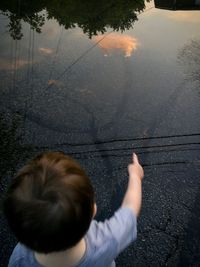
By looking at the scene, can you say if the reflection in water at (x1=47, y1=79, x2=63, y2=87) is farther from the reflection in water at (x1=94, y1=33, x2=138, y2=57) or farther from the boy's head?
the boy's head

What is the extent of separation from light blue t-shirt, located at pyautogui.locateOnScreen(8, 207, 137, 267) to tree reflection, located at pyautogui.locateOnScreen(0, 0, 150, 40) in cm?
486

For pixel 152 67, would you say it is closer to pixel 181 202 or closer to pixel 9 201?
pixel 181 202

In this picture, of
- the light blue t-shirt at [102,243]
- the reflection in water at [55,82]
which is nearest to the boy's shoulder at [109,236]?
the light blue t-shirt at [102,243]

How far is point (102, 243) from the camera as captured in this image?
1566 millimetres

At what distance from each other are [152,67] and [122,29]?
3.71ft

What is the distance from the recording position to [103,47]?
582 cm

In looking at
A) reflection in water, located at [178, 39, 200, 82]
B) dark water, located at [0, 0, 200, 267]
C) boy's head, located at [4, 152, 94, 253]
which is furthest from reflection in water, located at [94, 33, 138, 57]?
boy's head, located at [4, 152, 94, 253]

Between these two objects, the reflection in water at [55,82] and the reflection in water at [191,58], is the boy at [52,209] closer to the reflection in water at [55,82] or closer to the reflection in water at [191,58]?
the reflection in water at [55,82]

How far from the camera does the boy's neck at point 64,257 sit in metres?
1.45

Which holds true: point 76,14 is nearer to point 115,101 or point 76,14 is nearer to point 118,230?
point 115,101

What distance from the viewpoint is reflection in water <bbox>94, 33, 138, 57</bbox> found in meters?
5.80

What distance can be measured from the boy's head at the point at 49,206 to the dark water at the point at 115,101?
5.78ft

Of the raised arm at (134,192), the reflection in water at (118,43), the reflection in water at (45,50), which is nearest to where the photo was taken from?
the raised arm at (134,192)

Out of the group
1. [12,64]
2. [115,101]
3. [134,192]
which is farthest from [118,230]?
[12,64]
